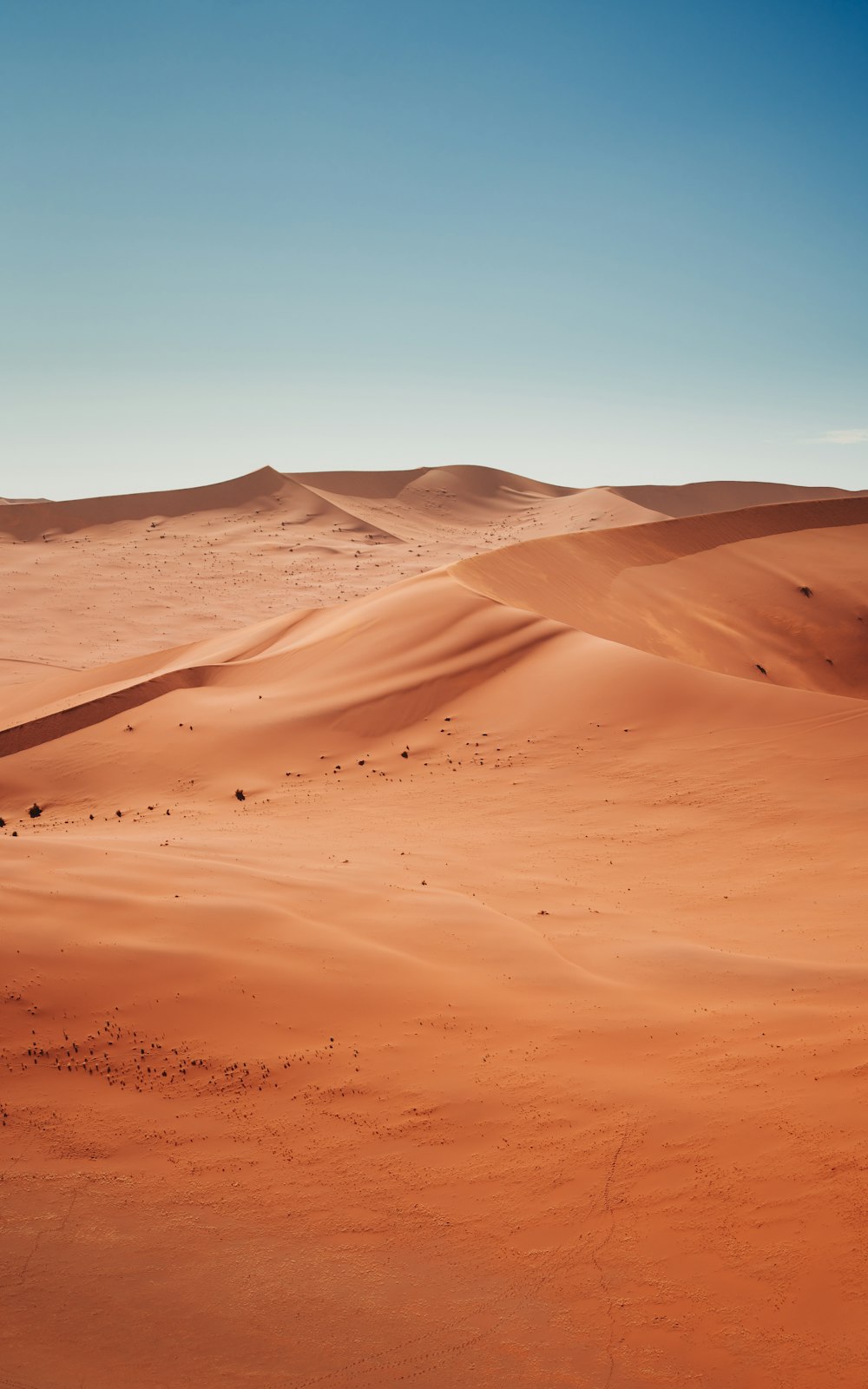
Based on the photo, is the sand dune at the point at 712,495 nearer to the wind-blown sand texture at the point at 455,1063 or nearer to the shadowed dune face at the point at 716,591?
the shadowed dune face at the point at 716,591

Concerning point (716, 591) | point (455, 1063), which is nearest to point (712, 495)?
point (716, 591)

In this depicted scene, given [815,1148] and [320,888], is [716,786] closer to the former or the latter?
[320,888]

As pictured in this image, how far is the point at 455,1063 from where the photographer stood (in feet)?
15.8

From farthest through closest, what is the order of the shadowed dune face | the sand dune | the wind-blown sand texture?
the sand dune < the shadowed dune face < the wind-blown sand texture

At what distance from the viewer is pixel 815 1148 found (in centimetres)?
404

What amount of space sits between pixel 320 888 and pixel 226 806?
18.1 ft

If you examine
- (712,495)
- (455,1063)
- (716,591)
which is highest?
(712,495)

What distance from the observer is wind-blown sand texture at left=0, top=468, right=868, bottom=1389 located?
334cm

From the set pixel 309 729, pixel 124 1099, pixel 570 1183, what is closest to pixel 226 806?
pixel 309 729

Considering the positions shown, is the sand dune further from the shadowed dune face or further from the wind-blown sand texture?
the wind-blown sand texture

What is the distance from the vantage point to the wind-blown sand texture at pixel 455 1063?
3336 mm

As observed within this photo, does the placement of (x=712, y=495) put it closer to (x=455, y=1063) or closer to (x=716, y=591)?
(x=716, y=591)

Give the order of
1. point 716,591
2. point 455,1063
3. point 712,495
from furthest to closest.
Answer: point 712,495 < point 716,591 < point 455,1063

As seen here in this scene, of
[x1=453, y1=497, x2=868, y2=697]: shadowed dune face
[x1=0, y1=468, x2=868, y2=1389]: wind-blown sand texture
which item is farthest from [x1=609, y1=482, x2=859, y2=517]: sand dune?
[x1=0, y1=468, x2=868, y2=1389]: wind-blown sand texture
